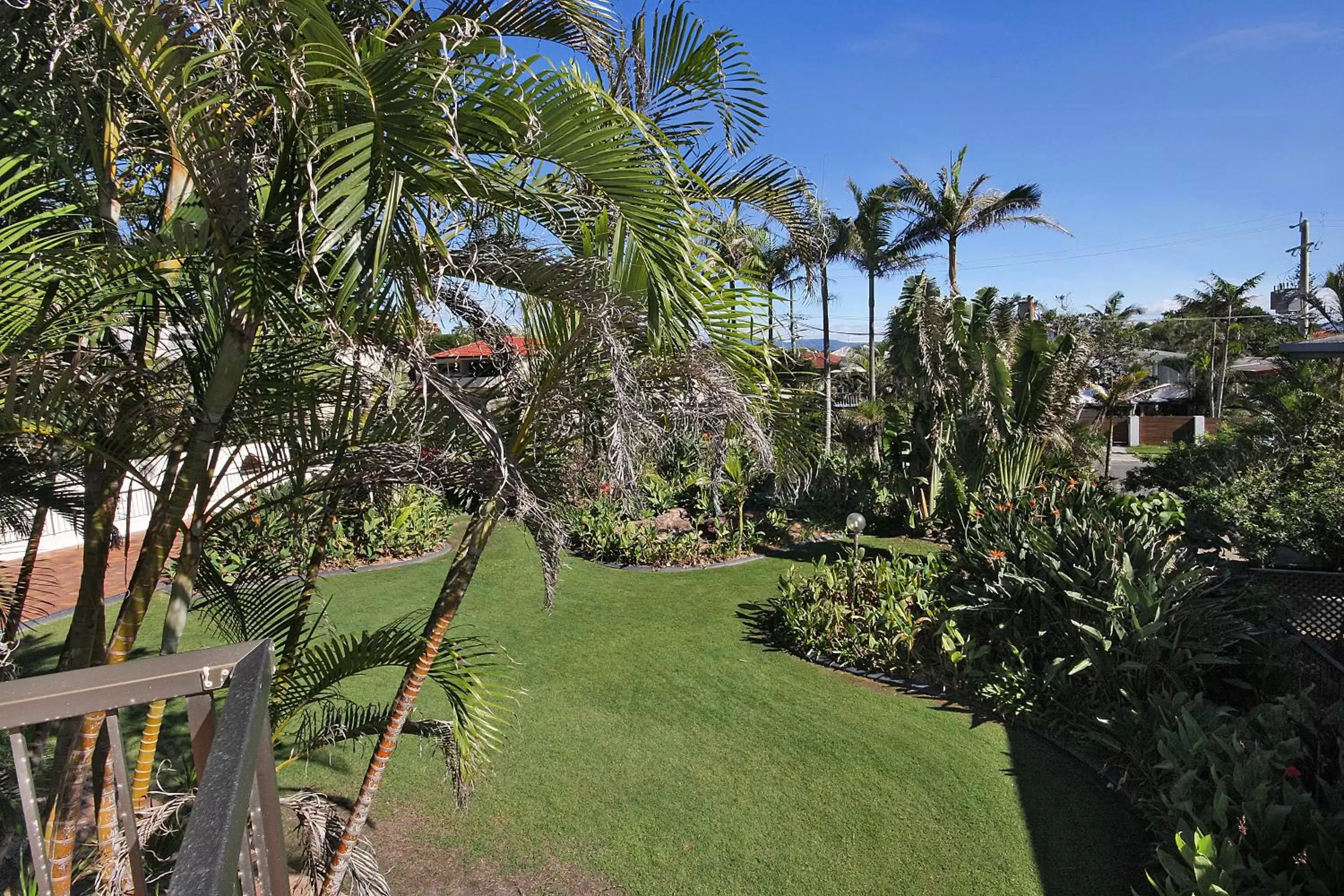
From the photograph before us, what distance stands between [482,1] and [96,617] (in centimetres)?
269

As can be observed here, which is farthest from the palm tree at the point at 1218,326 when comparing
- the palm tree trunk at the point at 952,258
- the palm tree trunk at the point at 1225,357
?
the palm tree trunk at the point at 952,258

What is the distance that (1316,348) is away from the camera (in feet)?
22.4

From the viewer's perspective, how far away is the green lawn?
429cm

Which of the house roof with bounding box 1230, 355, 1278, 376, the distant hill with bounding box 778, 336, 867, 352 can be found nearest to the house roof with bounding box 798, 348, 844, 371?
the distant hill with bounding box 778, 336, 867, 352

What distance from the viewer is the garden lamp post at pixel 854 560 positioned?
8055 millimetres

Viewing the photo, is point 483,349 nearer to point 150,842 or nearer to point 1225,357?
point 150,842

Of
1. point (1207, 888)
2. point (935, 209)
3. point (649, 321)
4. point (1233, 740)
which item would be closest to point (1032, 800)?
point (1233, 740)

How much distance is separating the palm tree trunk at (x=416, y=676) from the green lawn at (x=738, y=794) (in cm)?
62

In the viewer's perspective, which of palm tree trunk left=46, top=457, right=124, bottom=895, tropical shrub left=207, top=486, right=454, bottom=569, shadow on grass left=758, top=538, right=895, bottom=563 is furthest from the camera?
shadow on grass left=758, top=538, right=895, bottom=563

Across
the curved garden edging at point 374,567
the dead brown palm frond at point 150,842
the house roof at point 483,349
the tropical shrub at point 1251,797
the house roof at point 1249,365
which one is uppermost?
the house roof at point 1249,365

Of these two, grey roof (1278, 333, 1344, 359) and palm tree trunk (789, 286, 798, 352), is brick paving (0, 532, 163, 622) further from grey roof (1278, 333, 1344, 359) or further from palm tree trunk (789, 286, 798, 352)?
grey roof (1278, 333, 1344, 359)

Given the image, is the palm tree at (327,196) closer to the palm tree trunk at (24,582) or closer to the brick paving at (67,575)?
the palm tree trunk at (24,582)

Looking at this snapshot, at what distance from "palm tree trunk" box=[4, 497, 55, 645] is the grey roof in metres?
9.19

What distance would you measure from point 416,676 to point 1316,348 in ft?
26.5
